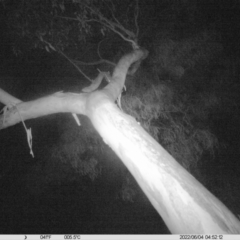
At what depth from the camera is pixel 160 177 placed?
1.28 metres

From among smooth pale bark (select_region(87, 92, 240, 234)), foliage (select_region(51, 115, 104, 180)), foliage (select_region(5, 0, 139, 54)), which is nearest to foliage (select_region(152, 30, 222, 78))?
foliage (select_region(5, 0, 139, 54))

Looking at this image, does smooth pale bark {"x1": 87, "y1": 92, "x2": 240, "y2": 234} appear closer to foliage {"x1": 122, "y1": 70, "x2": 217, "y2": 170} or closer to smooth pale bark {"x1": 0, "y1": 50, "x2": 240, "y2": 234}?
smooth pale bark {"x1": 0, "y1": 50, "x2": 240, "y2": 234}

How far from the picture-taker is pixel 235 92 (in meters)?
5.04

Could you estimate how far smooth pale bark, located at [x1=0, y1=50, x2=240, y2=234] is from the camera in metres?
1.14

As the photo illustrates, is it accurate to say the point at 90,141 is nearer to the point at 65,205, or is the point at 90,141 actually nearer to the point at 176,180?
the point at 65,205

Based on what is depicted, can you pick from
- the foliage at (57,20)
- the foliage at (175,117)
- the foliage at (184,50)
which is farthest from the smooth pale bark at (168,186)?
the foliage at (184,50)

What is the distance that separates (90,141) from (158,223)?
3.96 metres

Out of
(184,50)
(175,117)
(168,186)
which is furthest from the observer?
(175,117)

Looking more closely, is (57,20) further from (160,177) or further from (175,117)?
(160,177)

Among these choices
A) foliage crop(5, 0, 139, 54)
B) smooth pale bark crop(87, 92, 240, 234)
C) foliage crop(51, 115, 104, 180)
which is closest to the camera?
smooth pale bark crop(87, 92, 240, 234)

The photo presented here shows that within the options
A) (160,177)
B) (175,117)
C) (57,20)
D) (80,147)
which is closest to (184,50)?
(175,117)

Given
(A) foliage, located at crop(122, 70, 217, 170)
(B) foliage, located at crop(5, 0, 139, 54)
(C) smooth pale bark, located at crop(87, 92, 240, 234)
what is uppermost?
(B) foliage, located at crop(5, 0, 139, 54)

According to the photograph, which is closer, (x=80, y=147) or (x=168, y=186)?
(x=168, y=186)

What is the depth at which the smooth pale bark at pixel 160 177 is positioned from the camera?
3.73 feet
